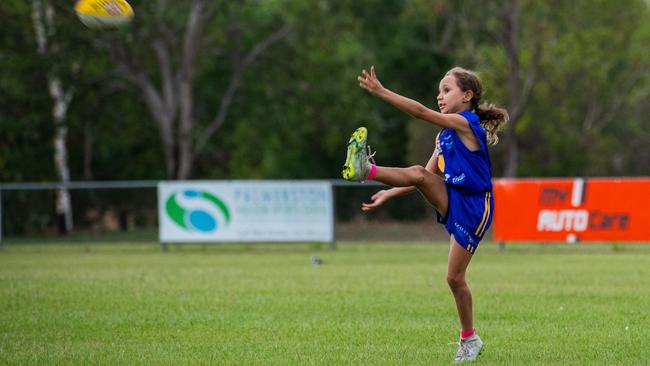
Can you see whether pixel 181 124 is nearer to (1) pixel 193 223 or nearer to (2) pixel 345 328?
(1) pixel 193 223

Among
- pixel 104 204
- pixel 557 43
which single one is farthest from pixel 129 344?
pixel 557 43

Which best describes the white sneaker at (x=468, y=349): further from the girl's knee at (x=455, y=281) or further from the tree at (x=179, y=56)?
the tree at (x=179, y=56)

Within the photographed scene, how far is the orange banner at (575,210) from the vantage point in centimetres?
2355

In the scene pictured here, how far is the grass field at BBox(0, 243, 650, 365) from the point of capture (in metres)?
9.20

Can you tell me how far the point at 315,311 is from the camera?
12492mm

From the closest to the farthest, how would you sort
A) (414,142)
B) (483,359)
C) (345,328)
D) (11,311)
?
(483,359), (345,328), (11,311), (414,142)

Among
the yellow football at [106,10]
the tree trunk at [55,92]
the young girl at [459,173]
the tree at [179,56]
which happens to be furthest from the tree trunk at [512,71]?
the young girl at [459,173]

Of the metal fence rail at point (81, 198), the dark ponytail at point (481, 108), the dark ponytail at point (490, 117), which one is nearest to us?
the dark ponytail at point (481, 108)

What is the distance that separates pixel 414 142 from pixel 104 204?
66.6ft

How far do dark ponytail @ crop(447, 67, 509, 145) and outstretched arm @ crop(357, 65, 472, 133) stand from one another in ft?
1.46

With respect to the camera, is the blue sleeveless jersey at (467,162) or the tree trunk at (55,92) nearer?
the blue sleeveless jersey at (467,162)

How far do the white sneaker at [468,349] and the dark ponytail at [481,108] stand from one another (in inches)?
59.5

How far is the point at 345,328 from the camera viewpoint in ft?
35.6

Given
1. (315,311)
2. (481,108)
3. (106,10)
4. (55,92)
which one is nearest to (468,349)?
(481,108)
